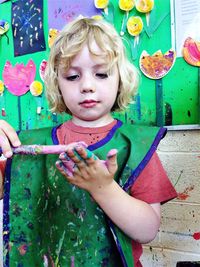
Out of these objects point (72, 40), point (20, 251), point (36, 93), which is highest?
point (72, 40)

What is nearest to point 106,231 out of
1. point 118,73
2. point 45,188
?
point 45,188

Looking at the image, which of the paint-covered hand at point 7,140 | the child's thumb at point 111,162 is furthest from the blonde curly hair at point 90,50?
the child's thumb at point 111,162

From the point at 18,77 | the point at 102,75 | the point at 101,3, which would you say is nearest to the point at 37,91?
the point at 18,77

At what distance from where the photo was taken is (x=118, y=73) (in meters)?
0.88

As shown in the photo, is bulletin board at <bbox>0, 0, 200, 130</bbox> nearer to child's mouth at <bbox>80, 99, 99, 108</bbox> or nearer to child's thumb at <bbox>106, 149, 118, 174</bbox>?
child's mouth at <bbox>80, 99, 99, 108</bbox>

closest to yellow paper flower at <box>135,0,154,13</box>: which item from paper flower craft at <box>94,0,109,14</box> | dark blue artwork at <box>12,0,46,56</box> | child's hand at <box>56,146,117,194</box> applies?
paper flower craft at <box>94,0,109,14</box>

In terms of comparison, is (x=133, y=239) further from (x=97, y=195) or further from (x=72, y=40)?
(x=72, y=40)

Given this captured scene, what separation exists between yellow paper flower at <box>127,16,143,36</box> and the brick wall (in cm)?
33

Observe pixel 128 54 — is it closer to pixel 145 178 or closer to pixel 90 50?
pixel 90 50

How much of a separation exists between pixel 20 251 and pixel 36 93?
71cm

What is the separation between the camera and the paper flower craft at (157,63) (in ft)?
3.77

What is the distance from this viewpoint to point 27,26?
1487mm

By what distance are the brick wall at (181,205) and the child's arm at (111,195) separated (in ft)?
1.10

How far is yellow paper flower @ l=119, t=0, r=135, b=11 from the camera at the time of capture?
3.95ft
